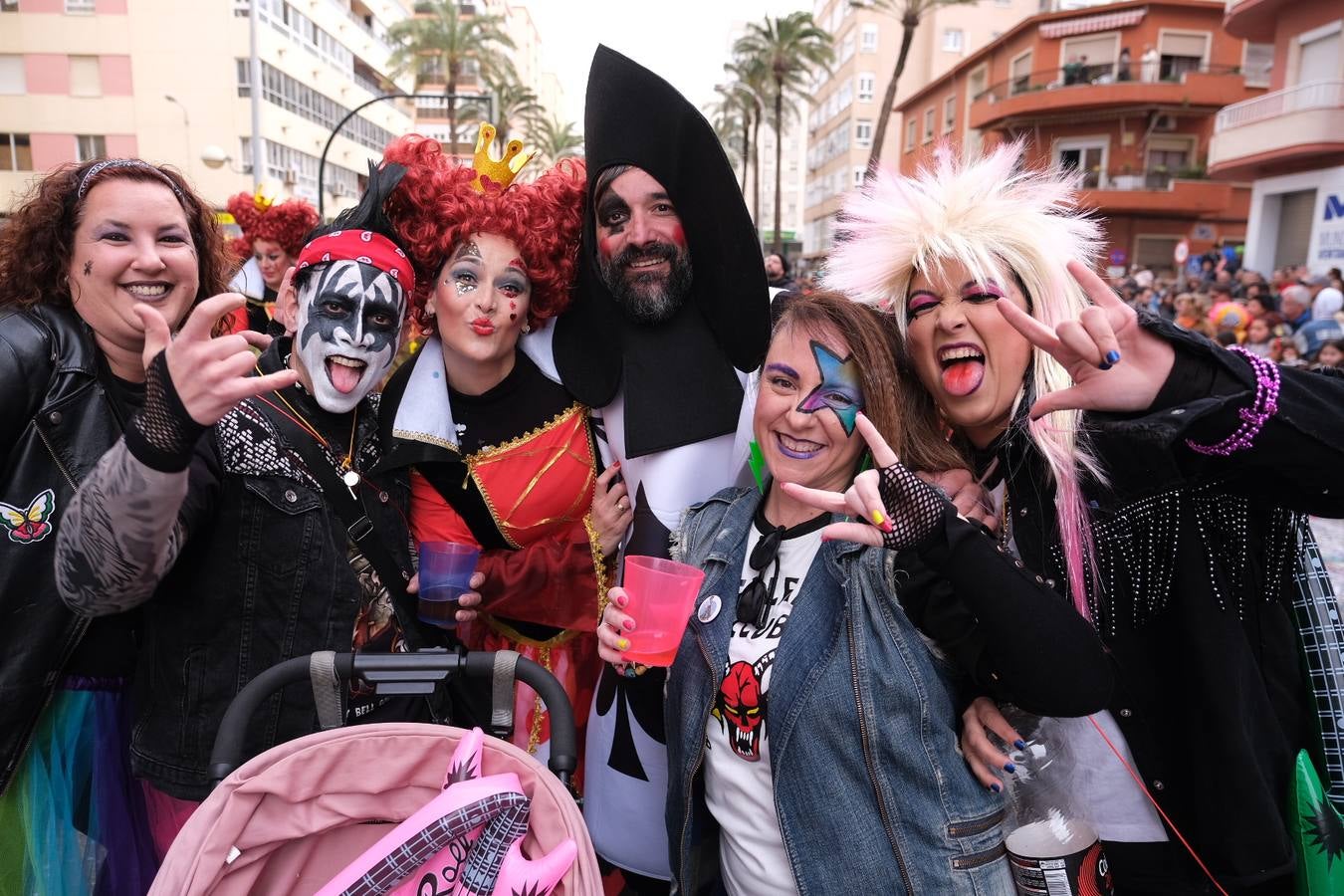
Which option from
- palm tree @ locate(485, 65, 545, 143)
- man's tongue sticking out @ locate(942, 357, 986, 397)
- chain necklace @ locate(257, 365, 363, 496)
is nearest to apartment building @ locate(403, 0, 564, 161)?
palm tree @ locate(485, 65, 545, 143)

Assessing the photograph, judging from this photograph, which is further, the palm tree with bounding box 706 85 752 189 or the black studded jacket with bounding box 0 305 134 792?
the palm tree with bounding box 706 85 752 189

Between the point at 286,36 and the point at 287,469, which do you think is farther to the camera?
the point at 286,36

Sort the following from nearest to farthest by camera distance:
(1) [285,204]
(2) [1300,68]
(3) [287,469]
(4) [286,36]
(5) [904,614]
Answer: (5) [904,614] → (3) [287,469] → (1) [285,204] → (2) [1300,68] → (4) [286,36]

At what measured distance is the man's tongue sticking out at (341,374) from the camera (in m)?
2.12

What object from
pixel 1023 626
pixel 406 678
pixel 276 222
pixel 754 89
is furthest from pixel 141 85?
pixel 1023 626

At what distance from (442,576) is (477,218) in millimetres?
1065

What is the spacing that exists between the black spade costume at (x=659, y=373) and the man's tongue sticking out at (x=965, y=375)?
2.37 feet

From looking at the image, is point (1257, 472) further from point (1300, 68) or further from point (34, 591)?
point (1300, 68)

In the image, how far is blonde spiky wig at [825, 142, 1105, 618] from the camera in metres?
1.66

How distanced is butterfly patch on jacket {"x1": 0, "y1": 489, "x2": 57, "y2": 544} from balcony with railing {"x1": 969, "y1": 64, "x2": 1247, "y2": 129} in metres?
34.4

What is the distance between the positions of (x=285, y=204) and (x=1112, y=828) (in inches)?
236

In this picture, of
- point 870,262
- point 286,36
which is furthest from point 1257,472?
point 286,36

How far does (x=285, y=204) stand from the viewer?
18.9ft

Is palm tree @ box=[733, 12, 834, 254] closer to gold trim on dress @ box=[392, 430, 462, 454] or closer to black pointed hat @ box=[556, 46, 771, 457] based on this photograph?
black pointed hat @ box=[556, 46, 771, 457]
